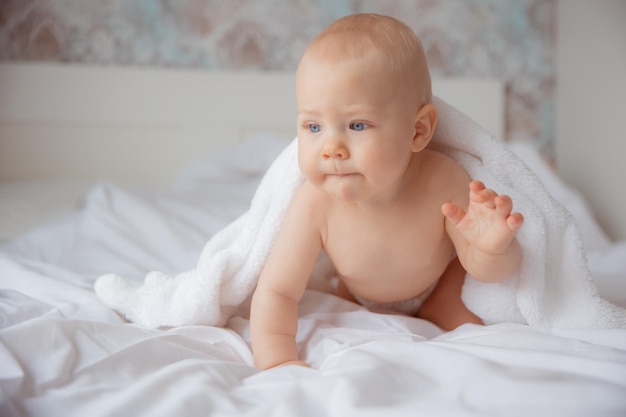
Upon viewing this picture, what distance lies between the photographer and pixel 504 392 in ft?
2.07

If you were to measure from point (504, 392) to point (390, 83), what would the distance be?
1.38 ft

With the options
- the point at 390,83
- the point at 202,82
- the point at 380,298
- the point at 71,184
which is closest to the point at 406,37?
the point at 390,83

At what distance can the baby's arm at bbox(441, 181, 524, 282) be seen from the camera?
81 cm

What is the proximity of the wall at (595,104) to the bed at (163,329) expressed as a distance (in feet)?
1.50

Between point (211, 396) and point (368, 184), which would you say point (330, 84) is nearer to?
point (368, 184)

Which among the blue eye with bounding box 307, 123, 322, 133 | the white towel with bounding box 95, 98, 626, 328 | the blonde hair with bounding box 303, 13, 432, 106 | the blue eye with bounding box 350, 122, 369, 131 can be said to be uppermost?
the blonde hair with bounding box 303, 13, 432, 106

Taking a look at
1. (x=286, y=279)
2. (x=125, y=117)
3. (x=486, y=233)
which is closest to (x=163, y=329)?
(x=286, y=279)

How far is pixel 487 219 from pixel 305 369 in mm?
311

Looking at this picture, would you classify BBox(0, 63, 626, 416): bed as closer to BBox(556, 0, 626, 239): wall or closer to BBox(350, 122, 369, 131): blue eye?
BBox(350, 122, 369, 131): blue eye

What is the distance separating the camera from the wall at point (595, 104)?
236 cm

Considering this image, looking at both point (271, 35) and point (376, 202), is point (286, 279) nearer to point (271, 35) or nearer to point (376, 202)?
point (376, 202)

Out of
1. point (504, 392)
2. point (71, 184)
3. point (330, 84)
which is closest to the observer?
point (504, 392)

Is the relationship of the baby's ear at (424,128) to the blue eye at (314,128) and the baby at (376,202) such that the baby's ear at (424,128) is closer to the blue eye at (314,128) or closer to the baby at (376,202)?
the baby at (376,202)

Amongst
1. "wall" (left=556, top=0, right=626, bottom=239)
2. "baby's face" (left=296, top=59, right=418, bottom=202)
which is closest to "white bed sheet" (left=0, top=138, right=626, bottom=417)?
"baby's face" (left=296, top=59, right=418, bottom=202)
